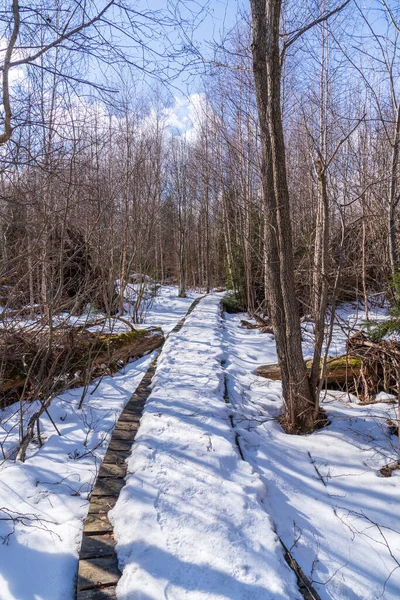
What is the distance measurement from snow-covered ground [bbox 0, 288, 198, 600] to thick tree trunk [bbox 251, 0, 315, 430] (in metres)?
2.03

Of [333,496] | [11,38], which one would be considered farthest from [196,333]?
[11,38]

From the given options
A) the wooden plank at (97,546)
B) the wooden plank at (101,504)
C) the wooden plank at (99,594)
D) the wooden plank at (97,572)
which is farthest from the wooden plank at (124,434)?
the wooden plank at (99,594)

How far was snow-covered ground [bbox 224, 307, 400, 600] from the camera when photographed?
2268mm

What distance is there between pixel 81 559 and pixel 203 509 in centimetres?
80

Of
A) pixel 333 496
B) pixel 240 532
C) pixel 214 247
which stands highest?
pixel 214 247

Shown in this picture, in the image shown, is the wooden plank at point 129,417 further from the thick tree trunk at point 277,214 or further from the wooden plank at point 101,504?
the thick tree trunk at point 277,214

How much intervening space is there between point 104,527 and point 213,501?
2.44ft

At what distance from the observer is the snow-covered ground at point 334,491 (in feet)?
7.44

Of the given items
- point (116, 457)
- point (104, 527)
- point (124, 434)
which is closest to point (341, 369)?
point (124, 434)

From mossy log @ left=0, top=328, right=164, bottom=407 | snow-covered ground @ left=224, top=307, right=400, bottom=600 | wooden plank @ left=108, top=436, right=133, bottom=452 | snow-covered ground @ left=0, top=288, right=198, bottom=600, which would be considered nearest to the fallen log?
mossy log @ left=0, top=328, right=164, bottom=407

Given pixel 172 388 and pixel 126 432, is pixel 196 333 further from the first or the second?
pixel 126 432

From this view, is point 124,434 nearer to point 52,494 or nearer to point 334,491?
point 52,494

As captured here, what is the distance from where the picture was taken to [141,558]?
2072 millimetres

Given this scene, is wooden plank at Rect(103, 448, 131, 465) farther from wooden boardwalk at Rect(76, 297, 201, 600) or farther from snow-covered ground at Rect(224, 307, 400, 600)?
snow-covered ground at Rect(224, 307, 400, 600)
